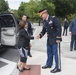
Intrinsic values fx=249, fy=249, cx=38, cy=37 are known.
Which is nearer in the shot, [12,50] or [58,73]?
[58,73]

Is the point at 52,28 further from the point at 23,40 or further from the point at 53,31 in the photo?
the point at 23,40

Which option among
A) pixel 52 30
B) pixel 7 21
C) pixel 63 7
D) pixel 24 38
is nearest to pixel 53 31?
pixel 52 30

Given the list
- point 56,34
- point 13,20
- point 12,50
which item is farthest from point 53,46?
point 12,50

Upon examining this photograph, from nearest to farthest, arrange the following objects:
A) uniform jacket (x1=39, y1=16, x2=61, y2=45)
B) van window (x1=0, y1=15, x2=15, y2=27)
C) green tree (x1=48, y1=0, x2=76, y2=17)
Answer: uniform jacket (x1=39, y1=16, x2=61, y2=45) < van window (x1=0, y1=15, x2=15, y2=27) < green tree (x1=48, y1=0, x2=76, y2=17)

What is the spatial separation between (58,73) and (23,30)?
5.09 ft

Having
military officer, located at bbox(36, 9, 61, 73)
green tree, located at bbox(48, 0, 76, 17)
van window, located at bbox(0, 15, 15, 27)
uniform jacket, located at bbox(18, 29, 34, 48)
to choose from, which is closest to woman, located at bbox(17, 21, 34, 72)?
uniform jacket, located at bbox(18, 29, 34, 48)

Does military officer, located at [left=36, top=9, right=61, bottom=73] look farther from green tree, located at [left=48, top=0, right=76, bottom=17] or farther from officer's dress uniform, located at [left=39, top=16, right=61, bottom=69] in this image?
green tree, located at [left=48, top=0, right=76, bottom=17]

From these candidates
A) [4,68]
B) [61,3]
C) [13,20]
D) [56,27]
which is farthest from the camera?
[61,3]

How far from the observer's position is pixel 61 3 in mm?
54500

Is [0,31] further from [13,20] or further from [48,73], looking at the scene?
[48,73]

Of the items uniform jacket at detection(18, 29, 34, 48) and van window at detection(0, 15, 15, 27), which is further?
van window at detection(0, 15, 15, 27)

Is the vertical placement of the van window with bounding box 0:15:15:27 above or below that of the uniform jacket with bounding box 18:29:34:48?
above

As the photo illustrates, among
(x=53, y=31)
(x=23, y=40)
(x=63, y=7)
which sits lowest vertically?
(x=23, y=40)

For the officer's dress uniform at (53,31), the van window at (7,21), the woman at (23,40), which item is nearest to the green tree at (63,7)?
the van window at (7,21)
